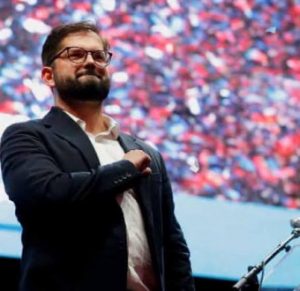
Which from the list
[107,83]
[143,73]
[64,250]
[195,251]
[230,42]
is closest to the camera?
[64,250]

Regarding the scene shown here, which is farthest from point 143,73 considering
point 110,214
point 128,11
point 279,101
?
point 110,214

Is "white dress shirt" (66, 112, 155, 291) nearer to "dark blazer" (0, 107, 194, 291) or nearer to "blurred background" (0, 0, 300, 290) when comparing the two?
"dark blazer" (0, 107, 194, 291)

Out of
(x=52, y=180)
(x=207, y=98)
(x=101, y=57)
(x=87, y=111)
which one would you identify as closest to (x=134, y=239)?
(x=52, y=180)

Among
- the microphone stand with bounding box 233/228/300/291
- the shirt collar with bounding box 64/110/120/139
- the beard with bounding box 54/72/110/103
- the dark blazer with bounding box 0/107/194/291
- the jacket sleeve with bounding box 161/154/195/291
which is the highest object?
the beard with bounding box 54/72/110/103

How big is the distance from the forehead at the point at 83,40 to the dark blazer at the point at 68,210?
0.73ft

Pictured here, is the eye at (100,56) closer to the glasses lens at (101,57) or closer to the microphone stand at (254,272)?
the glasses lens at (101,57)

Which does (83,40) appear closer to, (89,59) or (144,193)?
(89,59)

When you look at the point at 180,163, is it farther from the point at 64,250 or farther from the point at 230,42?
the point at 64,250

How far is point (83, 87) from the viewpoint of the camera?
5.33 ft

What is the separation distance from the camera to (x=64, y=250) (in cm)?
146

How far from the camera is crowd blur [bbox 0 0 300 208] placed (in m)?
2.58

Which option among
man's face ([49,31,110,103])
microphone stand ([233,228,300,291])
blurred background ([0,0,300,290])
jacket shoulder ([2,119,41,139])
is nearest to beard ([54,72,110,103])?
man's face ([49,31,110,103])

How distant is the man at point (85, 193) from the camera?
4.72 feet

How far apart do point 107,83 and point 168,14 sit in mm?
1223
